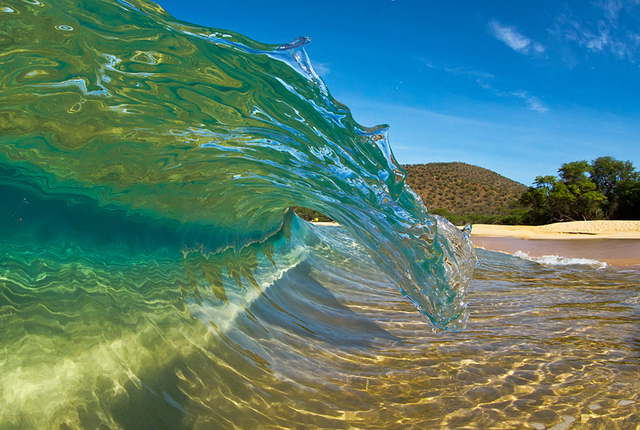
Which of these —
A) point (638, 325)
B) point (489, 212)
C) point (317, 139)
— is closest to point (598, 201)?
point (489, 212)

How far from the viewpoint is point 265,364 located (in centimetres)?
221

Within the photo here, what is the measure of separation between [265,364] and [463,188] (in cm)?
5381

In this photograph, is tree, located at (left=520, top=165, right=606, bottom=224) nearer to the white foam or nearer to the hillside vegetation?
the hillside vegetation

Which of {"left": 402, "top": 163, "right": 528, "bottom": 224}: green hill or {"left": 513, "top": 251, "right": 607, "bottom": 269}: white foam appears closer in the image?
{"left": 513, "top": 251, "right": 607, "bottom": 269}: white foam

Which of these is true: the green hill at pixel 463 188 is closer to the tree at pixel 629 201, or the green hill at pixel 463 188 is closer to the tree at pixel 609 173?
the tree at pixel 609 173

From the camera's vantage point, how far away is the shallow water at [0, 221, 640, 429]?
5.26 feet

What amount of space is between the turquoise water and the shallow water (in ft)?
0.03

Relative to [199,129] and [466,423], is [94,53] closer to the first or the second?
[199,129]

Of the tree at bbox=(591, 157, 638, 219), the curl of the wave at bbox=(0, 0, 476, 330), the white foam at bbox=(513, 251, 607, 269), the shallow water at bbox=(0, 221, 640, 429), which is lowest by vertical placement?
the shallow water at bbox=(0, 221, 640, 429)

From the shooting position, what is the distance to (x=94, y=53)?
1.84 metres

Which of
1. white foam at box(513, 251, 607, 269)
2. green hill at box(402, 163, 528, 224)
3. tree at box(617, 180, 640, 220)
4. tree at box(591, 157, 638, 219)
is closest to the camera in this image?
white foam at box(513, 251, 607, 269)

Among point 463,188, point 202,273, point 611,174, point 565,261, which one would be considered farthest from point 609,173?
point 202,273

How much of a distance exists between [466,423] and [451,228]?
5.86 feet

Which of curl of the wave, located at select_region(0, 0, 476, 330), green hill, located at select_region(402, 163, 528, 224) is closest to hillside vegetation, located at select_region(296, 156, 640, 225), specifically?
green hill, located at select_region(402, 163, 528, 224)
